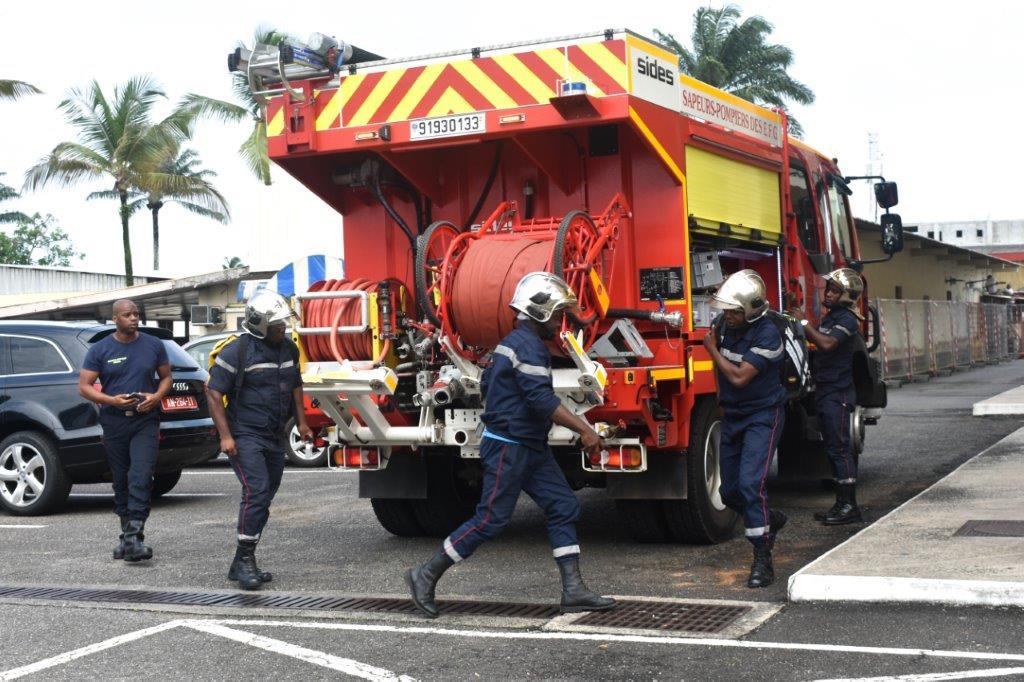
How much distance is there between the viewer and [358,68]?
8719 millimetres

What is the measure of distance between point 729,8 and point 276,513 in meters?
31.9

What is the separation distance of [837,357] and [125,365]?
4.97 metres

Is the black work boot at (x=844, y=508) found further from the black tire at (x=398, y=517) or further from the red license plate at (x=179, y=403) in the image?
the red license plate at (x=179, y=403)

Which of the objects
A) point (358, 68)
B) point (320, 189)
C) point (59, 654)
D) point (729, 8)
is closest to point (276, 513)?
point (320, 189)

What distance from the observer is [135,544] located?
8797 mm

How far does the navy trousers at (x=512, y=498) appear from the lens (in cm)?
670

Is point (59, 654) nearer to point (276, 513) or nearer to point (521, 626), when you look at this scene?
point (521, 626)

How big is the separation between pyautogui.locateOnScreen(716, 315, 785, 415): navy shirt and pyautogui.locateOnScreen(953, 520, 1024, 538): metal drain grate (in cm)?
153

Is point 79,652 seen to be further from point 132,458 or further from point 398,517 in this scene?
point 398,517

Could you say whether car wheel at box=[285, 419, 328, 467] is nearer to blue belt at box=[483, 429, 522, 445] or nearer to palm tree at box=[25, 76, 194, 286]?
blue belt at box=[483, 429, 522, 445]

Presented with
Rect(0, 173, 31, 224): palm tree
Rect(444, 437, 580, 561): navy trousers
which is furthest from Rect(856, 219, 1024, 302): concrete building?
Rect(0, 173, 31, 224): palm tree

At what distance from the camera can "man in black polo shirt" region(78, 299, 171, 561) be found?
29.2ft

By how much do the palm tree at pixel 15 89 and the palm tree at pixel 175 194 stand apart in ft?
28.0

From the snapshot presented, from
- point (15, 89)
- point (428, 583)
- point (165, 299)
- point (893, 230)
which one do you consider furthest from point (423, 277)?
point (15, 89)
